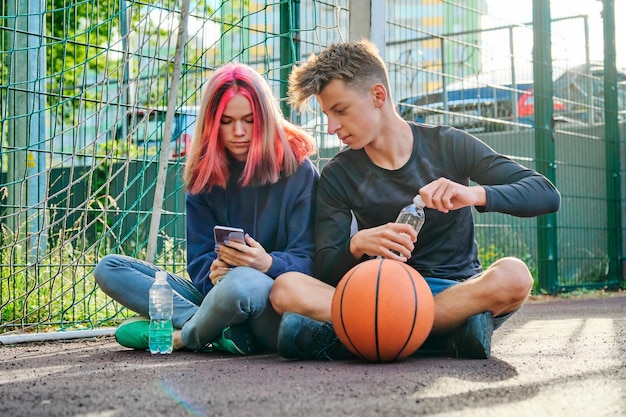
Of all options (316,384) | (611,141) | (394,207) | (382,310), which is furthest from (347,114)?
(611,141)

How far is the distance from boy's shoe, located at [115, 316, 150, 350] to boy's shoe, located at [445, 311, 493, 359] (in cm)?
135

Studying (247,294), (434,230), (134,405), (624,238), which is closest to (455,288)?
(434,230)

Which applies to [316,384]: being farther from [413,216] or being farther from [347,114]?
[347,114]

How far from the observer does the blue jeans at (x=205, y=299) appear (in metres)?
3.47

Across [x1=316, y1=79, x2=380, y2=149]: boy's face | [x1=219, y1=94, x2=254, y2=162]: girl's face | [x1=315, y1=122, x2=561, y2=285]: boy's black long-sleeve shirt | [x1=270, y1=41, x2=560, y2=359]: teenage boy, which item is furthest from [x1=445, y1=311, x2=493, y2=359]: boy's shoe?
[x1=219, y1=94, x2=254, y2=162]: girl's face

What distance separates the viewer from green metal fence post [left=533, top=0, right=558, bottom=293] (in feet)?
25.2

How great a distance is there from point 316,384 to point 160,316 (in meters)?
1.23

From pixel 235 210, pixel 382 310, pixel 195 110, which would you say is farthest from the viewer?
pixel 195 110

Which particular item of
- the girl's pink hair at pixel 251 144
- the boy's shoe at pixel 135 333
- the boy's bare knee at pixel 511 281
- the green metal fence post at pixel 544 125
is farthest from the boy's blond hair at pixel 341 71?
the green metal fence post at pixel 544 125

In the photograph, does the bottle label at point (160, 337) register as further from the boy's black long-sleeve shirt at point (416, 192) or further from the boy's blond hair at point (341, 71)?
the boy's blond hair at point (341, 71)

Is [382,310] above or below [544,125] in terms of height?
below

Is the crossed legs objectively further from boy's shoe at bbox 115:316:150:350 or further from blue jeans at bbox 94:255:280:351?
boy's shoe at bbox 115:316:150:350

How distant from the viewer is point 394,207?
365 cm

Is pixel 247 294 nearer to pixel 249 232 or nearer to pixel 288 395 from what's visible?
pixel 249 232
